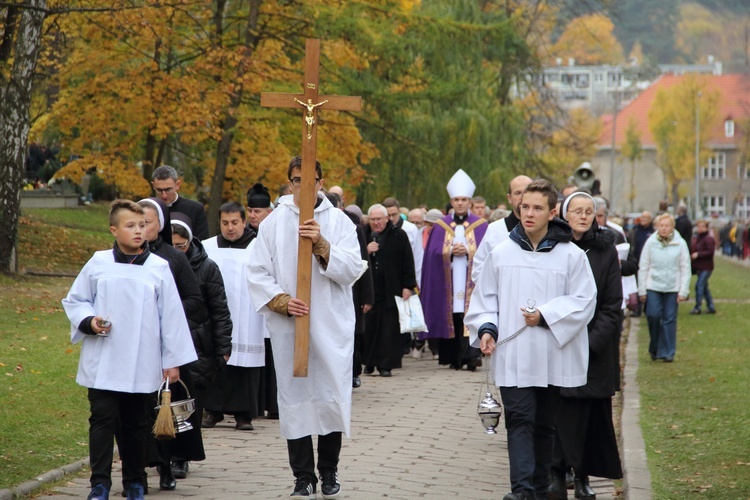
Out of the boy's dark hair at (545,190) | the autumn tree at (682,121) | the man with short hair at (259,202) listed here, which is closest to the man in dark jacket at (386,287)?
the man with short hair at (259,202)

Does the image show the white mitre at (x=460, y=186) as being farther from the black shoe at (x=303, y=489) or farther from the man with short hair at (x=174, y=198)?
the black shoe at (x=303, y=489)

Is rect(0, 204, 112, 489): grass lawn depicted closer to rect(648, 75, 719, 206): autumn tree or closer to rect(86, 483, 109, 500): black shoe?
rect(86, 483, 109, 500): black shoe

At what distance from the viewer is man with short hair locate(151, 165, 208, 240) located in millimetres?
10000

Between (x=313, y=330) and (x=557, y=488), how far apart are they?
68.5 inches

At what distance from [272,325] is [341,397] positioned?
0.59m

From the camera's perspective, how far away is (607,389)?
730 centimetres

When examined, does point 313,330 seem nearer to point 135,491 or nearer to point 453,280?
point 135,491

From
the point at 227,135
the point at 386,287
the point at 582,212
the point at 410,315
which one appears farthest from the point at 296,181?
the point at 227,135

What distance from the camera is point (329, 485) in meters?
7.30

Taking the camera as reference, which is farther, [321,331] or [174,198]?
[174,198]

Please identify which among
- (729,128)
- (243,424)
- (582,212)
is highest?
(729,128)

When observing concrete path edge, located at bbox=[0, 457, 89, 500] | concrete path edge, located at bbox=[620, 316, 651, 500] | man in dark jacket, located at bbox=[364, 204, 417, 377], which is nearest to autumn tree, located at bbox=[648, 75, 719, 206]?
man in dark jacket, located at bbox=[364, 204, 417, 377]

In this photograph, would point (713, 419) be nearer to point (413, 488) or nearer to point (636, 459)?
point (636, 459)

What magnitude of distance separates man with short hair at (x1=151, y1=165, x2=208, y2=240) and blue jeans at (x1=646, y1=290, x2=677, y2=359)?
6921 millimetres
